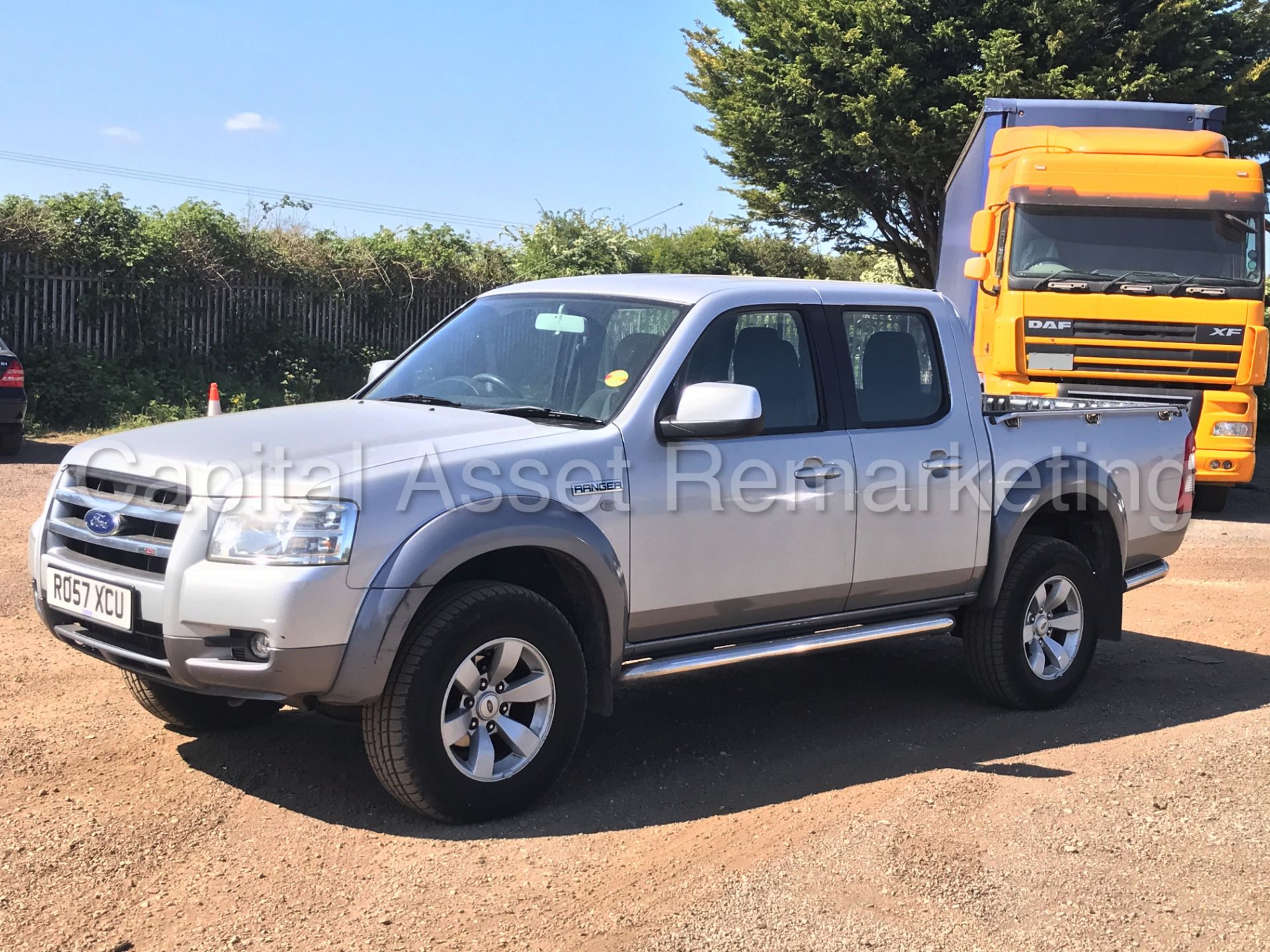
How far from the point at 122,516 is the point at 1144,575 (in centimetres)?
504

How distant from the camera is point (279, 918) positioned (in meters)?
3.80

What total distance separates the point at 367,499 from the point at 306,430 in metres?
0.69

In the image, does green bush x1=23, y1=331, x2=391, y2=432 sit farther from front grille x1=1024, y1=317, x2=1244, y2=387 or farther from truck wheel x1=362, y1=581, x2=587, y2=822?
truck wheel x1=362, y1=581, x2=587, y2=822

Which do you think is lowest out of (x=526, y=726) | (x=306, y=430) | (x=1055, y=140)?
(x=526, y=726)

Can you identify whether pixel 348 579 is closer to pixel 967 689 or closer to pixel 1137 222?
pixel 967 689

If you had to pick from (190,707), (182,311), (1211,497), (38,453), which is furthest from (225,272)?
(190,707)

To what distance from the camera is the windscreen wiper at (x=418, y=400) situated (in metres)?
5.44

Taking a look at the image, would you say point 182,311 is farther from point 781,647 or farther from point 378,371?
point 781,647

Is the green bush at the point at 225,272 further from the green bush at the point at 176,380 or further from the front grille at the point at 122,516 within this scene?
the front grille at the point at 122,516

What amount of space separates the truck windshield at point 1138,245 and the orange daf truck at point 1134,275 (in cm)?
1

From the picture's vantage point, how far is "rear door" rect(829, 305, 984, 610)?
18.7 feet

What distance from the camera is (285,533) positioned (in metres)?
4.26

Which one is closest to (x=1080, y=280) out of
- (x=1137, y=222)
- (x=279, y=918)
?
(x=1137, y=222)

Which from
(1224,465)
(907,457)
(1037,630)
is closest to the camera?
(907,457)
